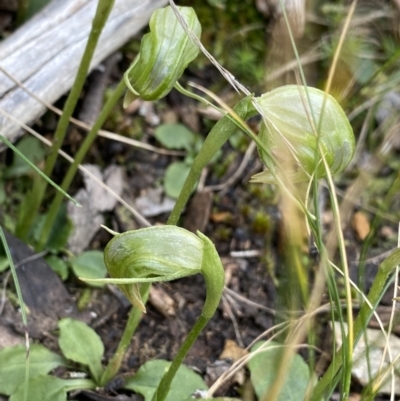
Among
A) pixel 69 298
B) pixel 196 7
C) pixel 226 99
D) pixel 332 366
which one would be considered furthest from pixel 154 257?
pixel 196 7

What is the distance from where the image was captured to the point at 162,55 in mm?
1232

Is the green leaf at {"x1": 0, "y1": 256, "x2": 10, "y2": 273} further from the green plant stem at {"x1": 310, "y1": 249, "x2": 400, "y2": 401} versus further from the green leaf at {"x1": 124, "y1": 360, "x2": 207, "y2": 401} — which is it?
the green plant stem at {"x1": 310, "y1": 249, "x2": 400, "y2": 401}

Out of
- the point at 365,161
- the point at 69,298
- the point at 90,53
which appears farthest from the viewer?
the point at 365,161

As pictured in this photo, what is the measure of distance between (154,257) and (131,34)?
1.30 m

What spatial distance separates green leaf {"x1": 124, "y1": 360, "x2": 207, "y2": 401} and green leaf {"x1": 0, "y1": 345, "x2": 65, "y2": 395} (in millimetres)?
200

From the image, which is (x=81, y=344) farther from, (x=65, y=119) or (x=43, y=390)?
(x=65, y=119)

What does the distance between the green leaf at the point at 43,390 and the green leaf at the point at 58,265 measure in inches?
16.6

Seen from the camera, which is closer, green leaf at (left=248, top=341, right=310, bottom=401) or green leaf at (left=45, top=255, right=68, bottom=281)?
green leaf at (left=248, top=341, right=310, bottom=401)

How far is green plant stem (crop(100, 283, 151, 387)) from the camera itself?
1366 millimetres

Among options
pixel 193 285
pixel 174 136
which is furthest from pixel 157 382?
pixel 174 136

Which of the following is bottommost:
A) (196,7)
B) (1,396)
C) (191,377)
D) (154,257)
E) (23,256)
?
(191,377)

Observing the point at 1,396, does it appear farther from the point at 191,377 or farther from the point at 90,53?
the point at 90,53

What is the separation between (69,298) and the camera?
1.76m

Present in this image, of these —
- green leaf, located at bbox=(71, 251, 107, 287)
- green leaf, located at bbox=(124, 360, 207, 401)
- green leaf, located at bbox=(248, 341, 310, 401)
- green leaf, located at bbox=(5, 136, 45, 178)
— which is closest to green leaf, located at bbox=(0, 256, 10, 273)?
green leaf, located at bbox=(71, 251, 107, 287)
